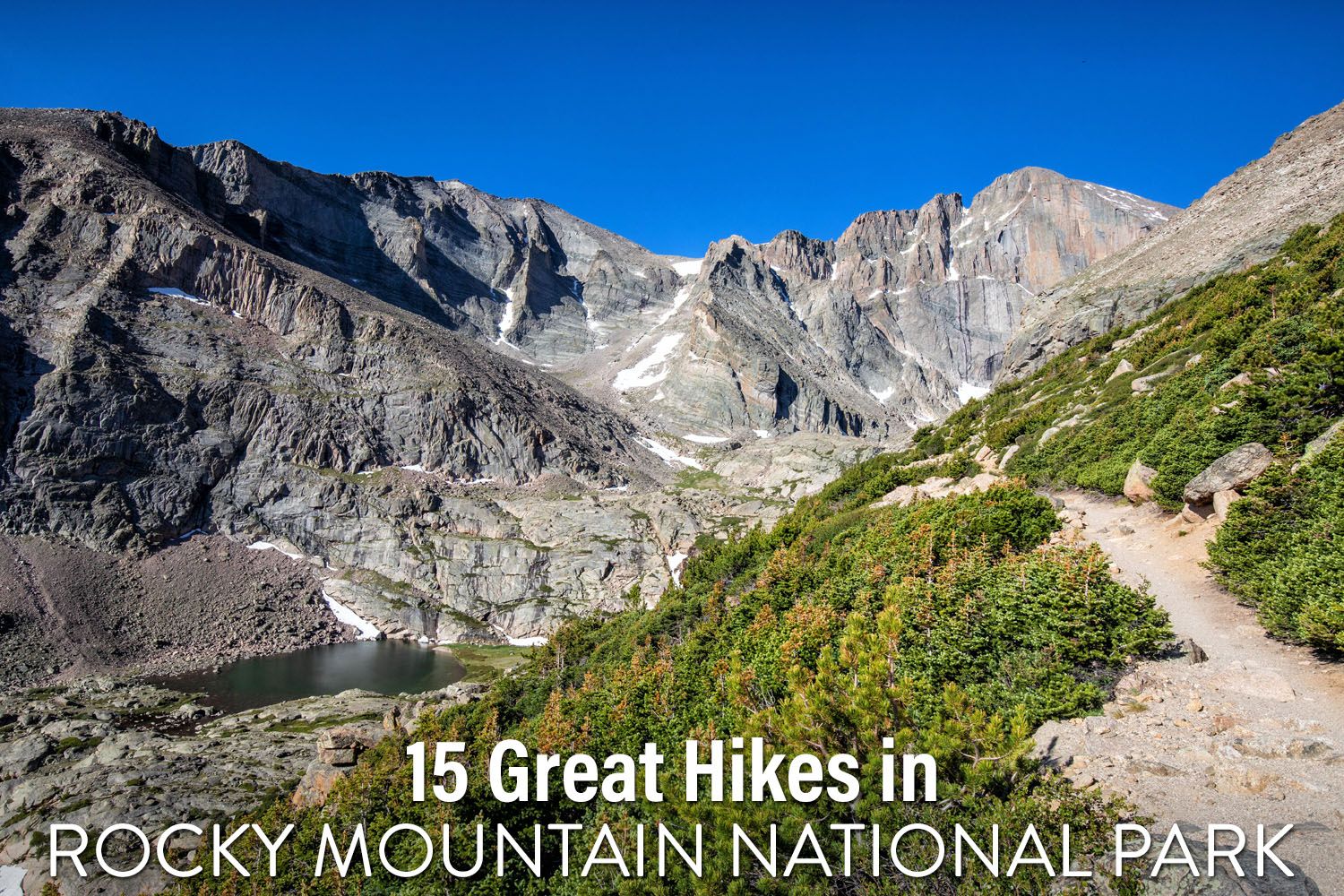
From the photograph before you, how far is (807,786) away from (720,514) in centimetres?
11812

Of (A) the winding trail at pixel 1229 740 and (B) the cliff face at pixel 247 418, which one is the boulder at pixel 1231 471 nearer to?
(A) the winding trail at pixel 1229 740

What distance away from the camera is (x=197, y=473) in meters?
115

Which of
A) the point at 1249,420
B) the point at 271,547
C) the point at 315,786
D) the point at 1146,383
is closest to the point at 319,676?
the point at 271,547

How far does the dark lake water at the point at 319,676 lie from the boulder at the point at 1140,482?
7855 cm

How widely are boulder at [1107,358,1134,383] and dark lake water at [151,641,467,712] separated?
77.1 metres

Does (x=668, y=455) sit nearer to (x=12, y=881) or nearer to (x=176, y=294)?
(x=176, y=294)

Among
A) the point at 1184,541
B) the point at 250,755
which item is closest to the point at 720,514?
the point at 250,755

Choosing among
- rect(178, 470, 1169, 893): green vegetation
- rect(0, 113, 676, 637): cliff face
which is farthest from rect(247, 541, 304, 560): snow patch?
rect(178, 470, 1169, 893): green vegetation

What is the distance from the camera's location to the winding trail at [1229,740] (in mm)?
7738

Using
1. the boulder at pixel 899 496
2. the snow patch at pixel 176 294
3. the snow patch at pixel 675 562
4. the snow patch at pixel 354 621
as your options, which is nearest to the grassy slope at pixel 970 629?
the boulder at pixel 899 496

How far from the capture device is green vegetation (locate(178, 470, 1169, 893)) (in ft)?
30.5

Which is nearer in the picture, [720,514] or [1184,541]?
[1184,541]

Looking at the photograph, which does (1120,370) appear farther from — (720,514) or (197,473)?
(197,473)

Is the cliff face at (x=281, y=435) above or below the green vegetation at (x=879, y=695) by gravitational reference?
above
